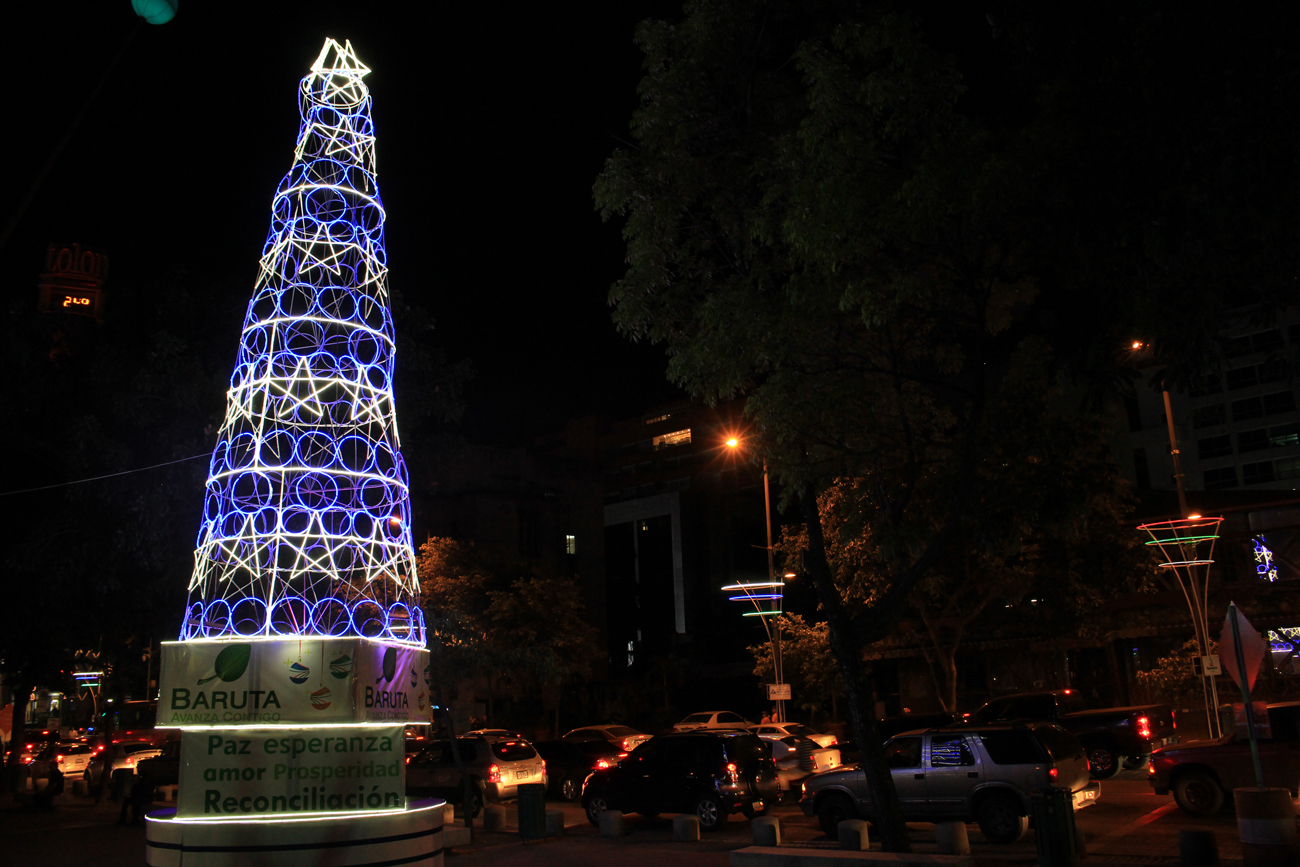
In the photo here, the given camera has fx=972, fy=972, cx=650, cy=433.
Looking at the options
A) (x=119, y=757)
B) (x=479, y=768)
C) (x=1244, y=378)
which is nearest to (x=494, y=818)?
(x=479, y=768)

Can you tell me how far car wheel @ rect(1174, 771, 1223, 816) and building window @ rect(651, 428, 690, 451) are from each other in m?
82.3

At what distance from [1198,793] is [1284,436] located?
7461cm

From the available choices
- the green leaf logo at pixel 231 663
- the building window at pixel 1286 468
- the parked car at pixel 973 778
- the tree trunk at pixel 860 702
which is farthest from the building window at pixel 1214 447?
the green leaf logo at pixel 231 663

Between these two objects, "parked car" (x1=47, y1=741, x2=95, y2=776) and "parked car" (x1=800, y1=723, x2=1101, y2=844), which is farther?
"parked car" (x1=47, y1=741, x2=95, y2=776)

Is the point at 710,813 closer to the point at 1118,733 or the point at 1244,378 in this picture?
the point at 1118,733

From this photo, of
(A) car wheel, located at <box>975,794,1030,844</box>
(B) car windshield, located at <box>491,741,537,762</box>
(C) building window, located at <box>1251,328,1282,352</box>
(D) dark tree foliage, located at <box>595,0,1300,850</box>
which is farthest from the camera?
(C) building window, located at <box>1251,328,1282,352</box>

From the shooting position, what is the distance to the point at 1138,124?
31.5 feet

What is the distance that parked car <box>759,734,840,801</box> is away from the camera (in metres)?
20.6

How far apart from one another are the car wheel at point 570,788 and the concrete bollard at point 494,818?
7.40 meters

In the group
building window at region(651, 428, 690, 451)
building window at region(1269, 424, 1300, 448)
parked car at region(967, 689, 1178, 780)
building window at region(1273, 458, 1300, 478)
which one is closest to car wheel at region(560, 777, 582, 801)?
parked car at region(967, 689, 1178, 780)

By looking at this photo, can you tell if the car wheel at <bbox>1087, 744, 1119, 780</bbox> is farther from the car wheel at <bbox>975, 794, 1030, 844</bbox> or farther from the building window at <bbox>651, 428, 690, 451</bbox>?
the building window at <bbox>651, 428, 690, 451</bbox>

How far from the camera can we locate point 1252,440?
257 feet

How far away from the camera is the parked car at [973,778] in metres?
14.0

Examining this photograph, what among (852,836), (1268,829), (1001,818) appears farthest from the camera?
(1001,818)
